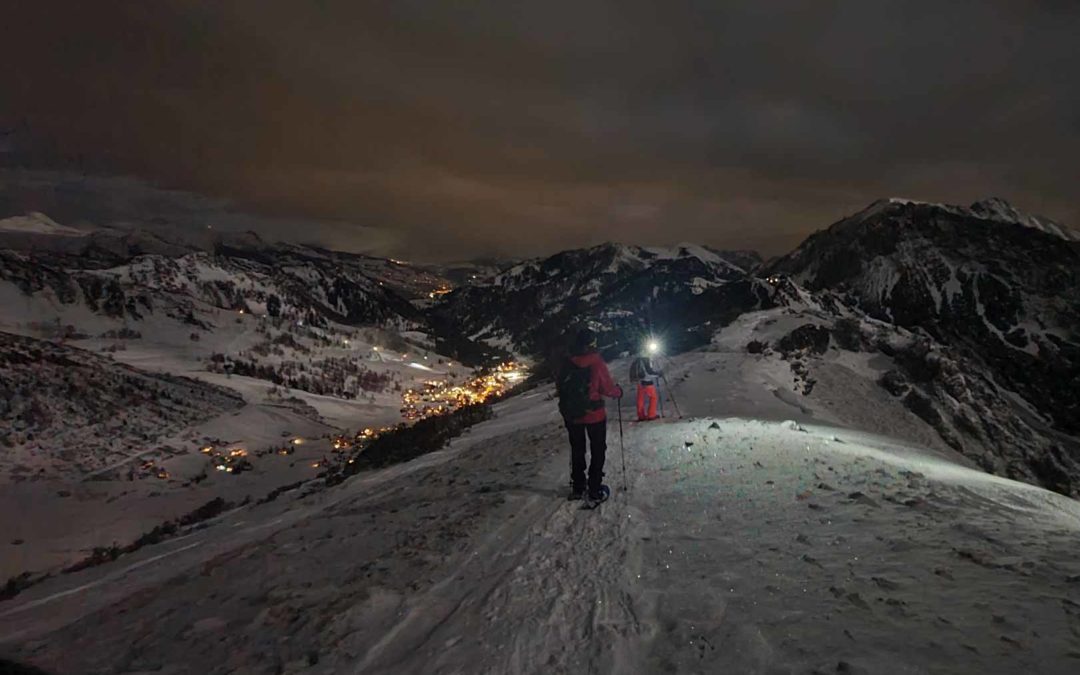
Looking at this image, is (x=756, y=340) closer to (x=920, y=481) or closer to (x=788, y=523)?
(x=920, y=481)

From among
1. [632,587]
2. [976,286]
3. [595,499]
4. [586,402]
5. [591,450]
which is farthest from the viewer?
[976,286]

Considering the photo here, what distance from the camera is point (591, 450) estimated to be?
9.40 metres

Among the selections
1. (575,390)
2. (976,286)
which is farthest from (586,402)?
(976,286)

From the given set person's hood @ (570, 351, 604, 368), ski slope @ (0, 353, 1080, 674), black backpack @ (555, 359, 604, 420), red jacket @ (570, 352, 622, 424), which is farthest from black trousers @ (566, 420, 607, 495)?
person's hood @ (570, 351, 604, 368)

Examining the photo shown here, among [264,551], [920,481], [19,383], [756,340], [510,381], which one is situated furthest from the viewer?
[510,381]

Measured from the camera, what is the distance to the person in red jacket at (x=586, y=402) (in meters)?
9.47

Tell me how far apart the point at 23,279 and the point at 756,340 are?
12118cm

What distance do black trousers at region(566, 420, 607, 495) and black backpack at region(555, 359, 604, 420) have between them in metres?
0.30

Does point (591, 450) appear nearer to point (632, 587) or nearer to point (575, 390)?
point (575, 390)

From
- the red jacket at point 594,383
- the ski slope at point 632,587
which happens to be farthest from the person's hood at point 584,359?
the ski slope at point 632,587

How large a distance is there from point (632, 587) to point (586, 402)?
12.1 ft

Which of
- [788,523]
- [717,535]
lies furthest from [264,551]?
[788,523]

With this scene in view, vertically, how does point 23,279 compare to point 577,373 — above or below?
above

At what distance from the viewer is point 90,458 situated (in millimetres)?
39469
